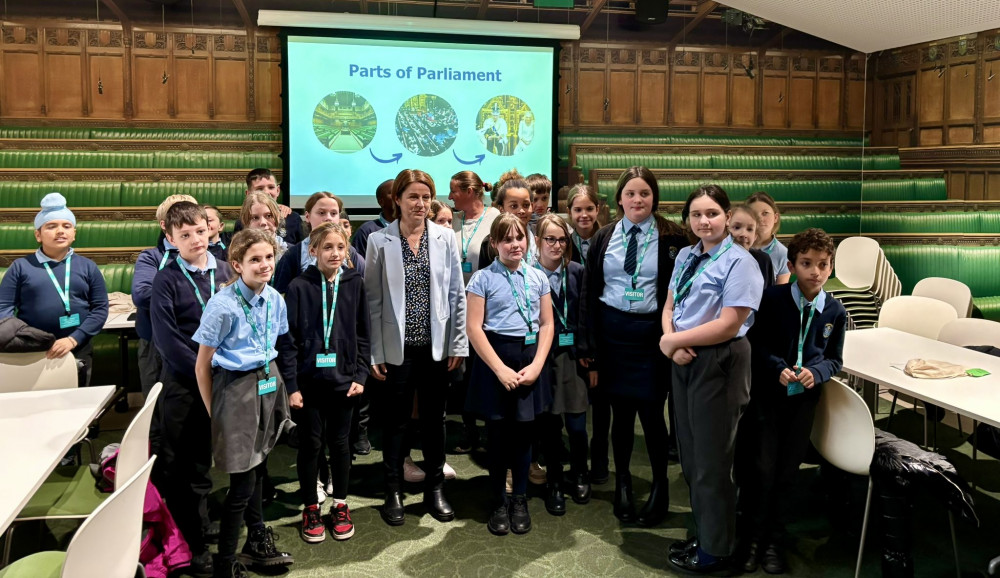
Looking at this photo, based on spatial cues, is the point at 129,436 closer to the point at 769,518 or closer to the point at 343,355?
the point at 343,355

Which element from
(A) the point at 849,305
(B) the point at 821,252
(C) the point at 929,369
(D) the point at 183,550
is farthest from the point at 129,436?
(A) the point at 849,305

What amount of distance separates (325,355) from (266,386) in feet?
1.15

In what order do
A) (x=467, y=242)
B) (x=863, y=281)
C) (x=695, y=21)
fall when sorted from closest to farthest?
(x=467, y=242) → (x=863, y=281) → (x=695, y=21)

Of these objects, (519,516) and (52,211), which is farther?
(52,211)

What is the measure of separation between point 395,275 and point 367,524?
110 cm

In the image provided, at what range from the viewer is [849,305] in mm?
5324

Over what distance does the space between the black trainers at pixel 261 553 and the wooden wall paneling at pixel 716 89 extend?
9136 millimetres

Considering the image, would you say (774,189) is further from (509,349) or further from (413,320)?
(413,320)

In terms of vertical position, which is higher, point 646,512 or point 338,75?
point 338,75

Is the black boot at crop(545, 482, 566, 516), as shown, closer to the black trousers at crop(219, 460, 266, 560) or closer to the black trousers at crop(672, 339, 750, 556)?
the black trousers at crop(672, 339, 750, 556)

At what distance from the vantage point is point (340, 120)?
26.6 ft

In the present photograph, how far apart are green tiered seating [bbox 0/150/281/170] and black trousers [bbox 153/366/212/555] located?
599 cm

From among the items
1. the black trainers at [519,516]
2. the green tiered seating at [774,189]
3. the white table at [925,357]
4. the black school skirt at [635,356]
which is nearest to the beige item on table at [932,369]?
the white table at [925,357]

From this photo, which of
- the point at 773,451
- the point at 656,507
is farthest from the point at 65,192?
the point at 773,451
